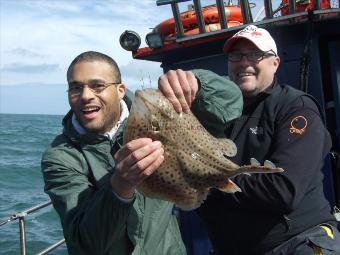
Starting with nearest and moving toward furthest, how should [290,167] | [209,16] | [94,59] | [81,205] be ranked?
[81,205] < [290,167] < [94,59] < [209,16]

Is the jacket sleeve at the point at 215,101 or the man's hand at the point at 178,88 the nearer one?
the man's hand at the point at 178,88

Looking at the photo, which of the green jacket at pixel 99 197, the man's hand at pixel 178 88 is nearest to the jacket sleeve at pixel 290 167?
the green jacket at pixel 99 197

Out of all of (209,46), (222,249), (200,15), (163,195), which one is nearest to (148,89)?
(163,195)

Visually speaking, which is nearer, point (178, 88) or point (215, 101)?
point (178, 88)

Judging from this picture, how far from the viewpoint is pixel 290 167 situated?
286 centimetres

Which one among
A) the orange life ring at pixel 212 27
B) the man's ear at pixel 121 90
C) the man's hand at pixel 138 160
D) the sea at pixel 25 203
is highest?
the orange life ring at pixel 212 27

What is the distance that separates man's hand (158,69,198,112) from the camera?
2.33 m

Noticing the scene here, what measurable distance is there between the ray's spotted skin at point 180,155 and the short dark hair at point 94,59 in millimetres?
781

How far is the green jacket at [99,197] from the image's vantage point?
249 cm

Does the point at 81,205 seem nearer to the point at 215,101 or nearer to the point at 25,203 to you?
the point at 215,101


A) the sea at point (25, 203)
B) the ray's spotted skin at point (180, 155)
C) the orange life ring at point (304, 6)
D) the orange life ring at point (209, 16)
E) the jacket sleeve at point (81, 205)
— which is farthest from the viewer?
the sea at point (25, 203)

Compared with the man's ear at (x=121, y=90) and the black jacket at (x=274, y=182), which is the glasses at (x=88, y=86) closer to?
the man's ear at (x=121, y=90)

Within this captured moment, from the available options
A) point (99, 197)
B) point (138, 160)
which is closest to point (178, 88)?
point (138, 160)

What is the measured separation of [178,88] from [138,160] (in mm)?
424
